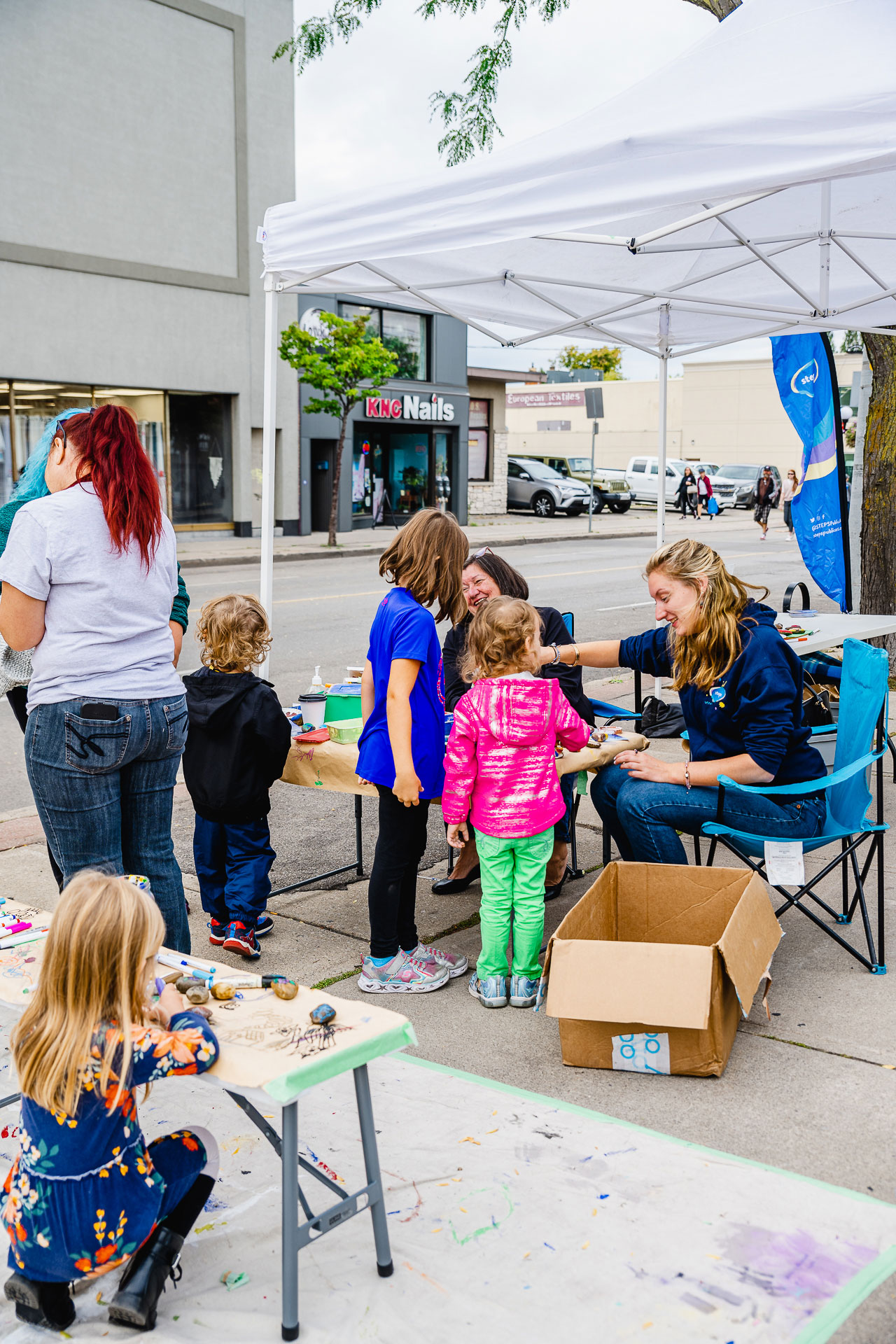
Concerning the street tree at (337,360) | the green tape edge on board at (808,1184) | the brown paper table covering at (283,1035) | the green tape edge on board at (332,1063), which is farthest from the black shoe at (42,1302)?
the street tree at (337,360)

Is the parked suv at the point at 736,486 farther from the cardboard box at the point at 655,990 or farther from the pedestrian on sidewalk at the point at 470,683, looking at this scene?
the cardboard box at the point at 655,990

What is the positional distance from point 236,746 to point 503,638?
1.11m

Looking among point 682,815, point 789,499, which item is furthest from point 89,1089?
point 789,499

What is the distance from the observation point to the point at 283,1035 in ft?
7.97

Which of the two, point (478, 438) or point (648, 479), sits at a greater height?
point (478, 438)

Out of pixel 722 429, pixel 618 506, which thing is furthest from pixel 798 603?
pixel 722 429

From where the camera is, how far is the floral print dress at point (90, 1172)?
7.34 feet

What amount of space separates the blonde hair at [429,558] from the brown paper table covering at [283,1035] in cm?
157

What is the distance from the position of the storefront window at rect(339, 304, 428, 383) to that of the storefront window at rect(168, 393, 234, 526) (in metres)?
5.63

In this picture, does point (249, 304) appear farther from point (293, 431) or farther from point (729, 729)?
point (729, 729)

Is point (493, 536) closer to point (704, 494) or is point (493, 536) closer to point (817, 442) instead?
point (704, 494)

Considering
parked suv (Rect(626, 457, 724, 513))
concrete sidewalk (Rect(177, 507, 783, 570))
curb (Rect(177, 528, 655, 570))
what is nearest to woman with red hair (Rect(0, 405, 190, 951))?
curb (Rect(177, 528, 655, 570))

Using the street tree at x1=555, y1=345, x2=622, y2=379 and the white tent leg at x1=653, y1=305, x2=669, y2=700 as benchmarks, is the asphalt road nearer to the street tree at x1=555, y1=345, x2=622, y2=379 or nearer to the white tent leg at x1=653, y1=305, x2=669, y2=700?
the white tent leg at x1=653, y1=305, x2=669, y2=700

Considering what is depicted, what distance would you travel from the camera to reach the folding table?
7.45ft
